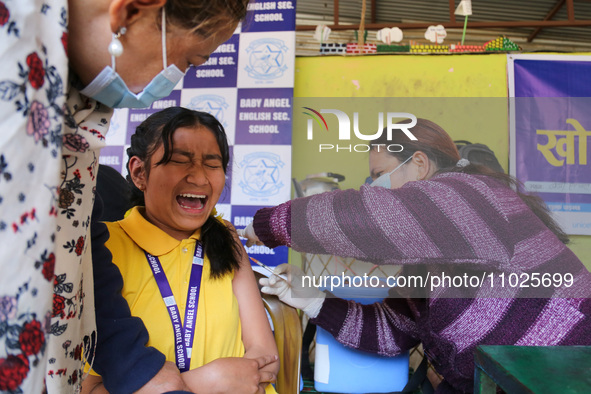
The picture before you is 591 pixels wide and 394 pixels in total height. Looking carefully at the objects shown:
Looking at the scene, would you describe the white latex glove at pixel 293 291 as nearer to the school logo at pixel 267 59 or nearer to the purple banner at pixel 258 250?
the purple banner at pixel 258 250

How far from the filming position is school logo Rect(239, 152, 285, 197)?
9.96ft

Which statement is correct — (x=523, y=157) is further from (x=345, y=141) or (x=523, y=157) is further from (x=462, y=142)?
(x=345, y=141)

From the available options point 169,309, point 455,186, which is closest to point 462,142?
point 455,186

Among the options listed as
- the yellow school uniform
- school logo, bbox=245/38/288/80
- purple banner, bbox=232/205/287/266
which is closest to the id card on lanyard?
the yellow school uniform

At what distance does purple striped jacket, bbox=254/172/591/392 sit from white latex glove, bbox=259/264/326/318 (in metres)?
0.21

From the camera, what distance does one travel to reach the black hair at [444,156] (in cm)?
133

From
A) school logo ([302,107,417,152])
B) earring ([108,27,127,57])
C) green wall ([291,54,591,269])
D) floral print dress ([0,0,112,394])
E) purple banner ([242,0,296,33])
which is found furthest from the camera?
purple banner ([242,0,296,33])

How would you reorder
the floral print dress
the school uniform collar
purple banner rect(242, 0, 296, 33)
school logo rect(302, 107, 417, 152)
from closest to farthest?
the floral print dress, the school uniform collar, school logo rect(302, 107, 417, 152), purple banner rect(242, 0, 296, 33)

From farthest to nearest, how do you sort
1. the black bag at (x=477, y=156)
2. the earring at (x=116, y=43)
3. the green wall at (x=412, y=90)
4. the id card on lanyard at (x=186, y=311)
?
the green wall at (x=412, y=90) → the black bag at (x=477, y=156) → the id card on lanyard at (x=186, y=311) → the earring at (x=116, y=43)

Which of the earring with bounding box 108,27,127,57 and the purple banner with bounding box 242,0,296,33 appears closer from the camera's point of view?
the earring with bounding box 108,27,127,57

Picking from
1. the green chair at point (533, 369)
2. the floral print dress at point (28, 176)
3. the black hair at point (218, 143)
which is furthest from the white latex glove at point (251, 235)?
the floral print dress at point (28, 176)

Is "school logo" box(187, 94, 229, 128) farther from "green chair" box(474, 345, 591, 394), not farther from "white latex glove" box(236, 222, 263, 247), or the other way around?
"green chair" box(474, 345, 591, 394)

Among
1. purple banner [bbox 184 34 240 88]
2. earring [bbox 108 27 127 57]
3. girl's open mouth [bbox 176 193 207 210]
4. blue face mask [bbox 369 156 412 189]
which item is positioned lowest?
girl's open mouth [bbox 176 193 207 210]

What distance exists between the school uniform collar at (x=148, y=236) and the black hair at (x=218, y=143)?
0.12m
